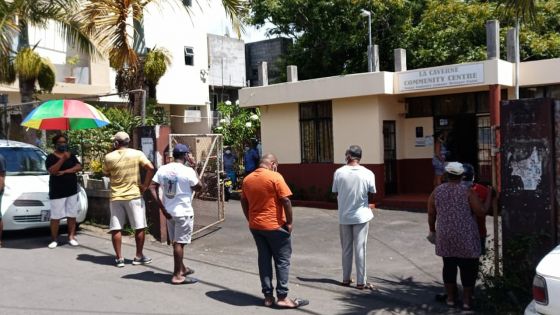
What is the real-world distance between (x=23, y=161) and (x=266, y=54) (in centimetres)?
2291

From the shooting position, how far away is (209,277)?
728 cm

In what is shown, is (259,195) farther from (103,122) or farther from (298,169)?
(298,169)

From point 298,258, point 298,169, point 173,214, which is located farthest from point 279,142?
point 173,214

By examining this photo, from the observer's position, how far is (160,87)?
997 inches

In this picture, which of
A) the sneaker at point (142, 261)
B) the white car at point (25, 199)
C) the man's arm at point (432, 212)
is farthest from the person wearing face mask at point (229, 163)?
the man's arm at point (432, 212)

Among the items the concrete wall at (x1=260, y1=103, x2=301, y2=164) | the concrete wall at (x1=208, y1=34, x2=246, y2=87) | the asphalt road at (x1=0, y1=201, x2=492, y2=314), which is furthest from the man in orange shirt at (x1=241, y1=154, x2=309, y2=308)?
the concrete wall at (x1=208, y1=34, x2=246, y2=87)

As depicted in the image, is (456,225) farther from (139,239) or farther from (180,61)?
(180,61)

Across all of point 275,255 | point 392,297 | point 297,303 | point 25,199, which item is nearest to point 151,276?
point 275,255

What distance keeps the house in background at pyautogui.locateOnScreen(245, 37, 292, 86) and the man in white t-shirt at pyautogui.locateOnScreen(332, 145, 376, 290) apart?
851 inches

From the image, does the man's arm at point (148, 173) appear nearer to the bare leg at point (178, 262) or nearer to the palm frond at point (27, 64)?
the bare leg at point (178, 262)

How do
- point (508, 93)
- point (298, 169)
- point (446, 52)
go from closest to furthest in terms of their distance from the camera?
point (508, 93) → point (298, 169) → point (446, 52)

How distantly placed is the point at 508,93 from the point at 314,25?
12.7 metres

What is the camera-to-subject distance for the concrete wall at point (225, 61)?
29062 millimetres

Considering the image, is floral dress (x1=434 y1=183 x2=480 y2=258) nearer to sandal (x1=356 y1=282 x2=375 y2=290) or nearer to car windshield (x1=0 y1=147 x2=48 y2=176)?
sandal (x1=356 y1=282 x2=375 y2=290)
